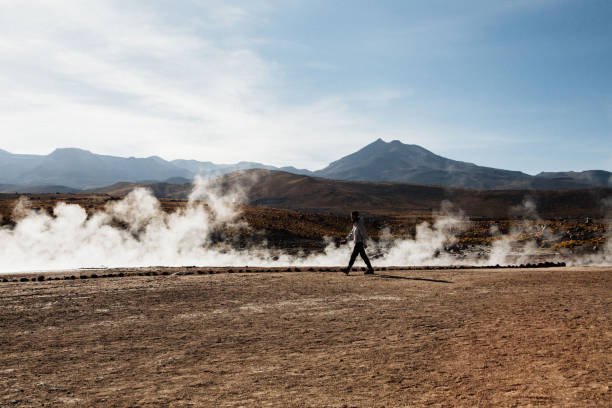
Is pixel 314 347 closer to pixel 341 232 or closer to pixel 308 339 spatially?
pixel 308 339

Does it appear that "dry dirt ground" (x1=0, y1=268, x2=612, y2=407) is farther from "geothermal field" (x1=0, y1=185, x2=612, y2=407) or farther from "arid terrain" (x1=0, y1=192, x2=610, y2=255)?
"arid terrain" (x1=0, y1=192, x2=610, y2=255)

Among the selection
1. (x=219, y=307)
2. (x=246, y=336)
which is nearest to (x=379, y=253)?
(x=219, y=307)

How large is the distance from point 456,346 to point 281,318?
321cm

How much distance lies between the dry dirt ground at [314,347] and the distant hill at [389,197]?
7995 cm

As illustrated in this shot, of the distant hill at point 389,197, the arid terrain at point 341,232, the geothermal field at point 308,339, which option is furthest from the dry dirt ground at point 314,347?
the distant hill at point 389,197

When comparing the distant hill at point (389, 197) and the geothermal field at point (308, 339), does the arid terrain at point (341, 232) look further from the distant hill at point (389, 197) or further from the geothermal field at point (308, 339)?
the distant hill at point (389, 197)

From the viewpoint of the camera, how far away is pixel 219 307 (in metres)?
8.59

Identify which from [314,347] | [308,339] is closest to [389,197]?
[308,339]

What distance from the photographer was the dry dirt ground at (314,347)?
4.25 metres

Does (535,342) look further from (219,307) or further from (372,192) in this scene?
(372,192)

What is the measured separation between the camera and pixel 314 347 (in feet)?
19.0

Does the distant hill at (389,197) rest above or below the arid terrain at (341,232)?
above

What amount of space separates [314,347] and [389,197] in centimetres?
12379

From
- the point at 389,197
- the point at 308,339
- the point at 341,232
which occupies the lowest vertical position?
the point at 341,232
